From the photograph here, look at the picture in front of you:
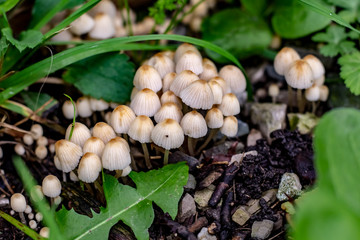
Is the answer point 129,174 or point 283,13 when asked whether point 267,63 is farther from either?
point 129,174

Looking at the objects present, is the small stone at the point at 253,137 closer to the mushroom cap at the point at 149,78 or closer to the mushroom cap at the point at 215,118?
the mushroom cap at the point at 215,118

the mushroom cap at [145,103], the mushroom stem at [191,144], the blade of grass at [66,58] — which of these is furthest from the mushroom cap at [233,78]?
the mushroom cap at [145,103]

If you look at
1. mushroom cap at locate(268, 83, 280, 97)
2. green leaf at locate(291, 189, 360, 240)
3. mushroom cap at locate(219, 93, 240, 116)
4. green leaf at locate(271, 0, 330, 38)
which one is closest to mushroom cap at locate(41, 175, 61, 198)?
mushroom cap at locate(219, 93, 240, 116)

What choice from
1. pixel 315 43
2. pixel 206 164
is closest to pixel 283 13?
pixel 315 43

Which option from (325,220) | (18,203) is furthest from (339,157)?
(18,203)

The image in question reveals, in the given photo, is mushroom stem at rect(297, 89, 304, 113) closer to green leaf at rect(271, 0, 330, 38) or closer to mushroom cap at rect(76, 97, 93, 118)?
green leaf at rect(271, 0, 330, 38)

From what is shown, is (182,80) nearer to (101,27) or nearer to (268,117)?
(268,117)

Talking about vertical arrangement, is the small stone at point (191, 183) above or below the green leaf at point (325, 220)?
below
